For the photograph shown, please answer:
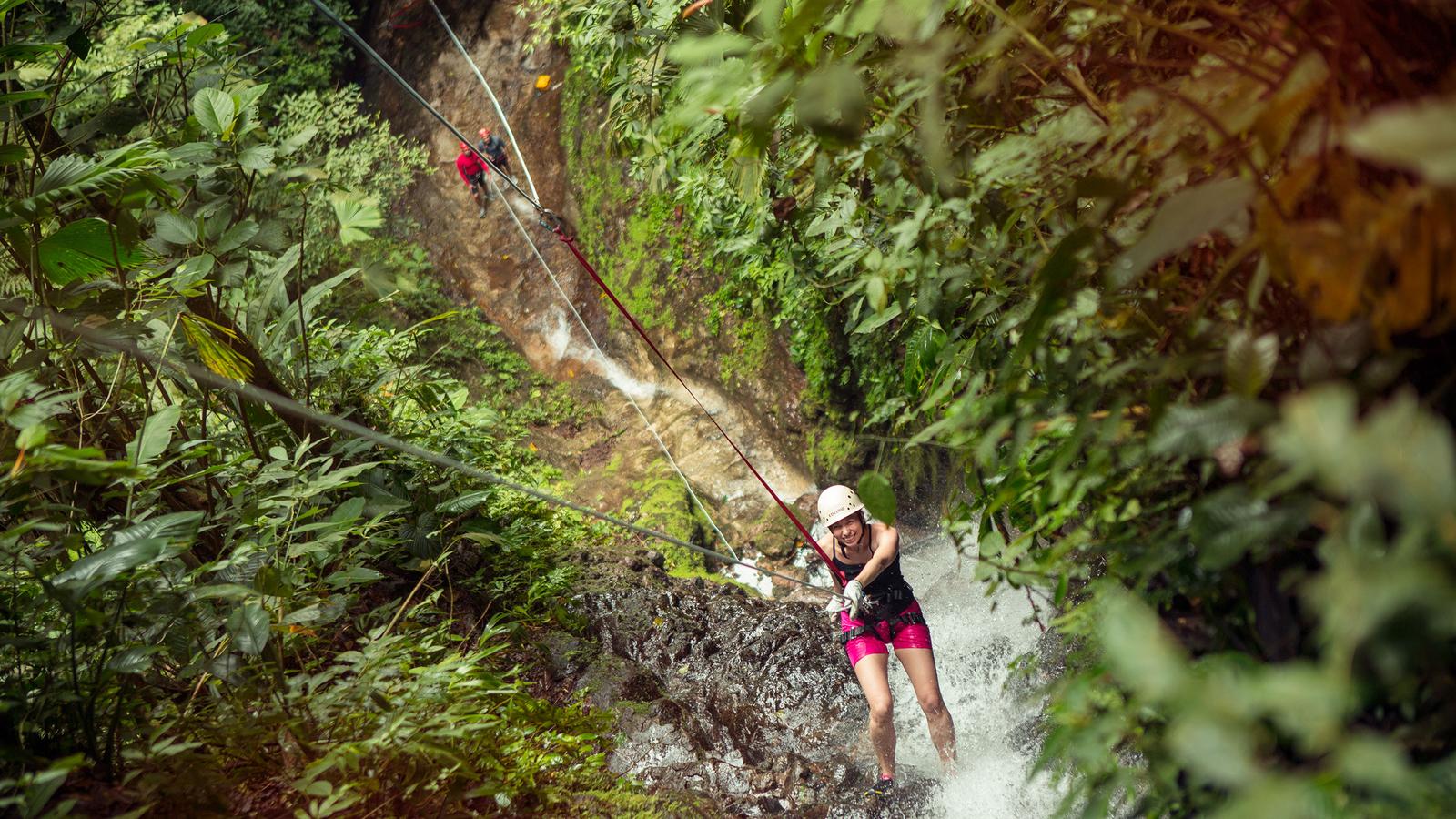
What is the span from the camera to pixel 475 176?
37.3 ft

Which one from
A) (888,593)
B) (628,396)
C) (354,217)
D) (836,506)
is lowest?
(628,396)

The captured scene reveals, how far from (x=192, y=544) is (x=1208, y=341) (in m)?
2.70

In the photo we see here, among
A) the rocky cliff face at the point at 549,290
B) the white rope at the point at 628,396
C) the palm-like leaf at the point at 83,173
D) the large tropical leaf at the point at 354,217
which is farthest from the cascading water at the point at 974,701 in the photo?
the palm-like leaf at the point at 83,173

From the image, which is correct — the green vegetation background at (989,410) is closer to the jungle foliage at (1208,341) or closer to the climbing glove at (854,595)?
the jungle foliage at (1208,341)

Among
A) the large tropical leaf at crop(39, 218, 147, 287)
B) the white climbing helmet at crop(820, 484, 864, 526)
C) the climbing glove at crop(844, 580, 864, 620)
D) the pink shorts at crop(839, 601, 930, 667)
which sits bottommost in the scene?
the pink shorts at crop(839, 601, 930, 667)

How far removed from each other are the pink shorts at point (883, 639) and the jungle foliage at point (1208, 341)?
248cm

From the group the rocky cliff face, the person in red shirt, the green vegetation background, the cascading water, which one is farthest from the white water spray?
the green vegetation background

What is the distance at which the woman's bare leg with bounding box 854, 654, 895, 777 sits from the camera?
421 cm

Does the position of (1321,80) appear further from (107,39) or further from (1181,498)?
(107,39)

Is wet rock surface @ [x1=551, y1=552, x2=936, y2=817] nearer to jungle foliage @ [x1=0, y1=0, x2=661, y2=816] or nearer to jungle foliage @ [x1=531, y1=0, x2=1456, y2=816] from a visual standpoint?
jungle foliage @ [x1=0, y1=0, x2=661, y2=816]

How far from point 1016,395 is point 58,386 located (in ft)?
9.52

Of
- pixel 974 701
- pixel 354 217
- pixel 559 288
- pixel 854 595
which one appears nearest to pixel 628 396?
pixel 559 288

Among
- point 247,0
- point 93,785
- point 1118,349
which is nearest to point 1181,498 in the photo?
point 1118,349

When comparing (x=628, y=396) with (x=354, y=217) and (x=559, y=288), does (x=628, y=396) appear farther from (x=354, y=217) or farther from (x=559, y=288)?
(x=354, y=217)
